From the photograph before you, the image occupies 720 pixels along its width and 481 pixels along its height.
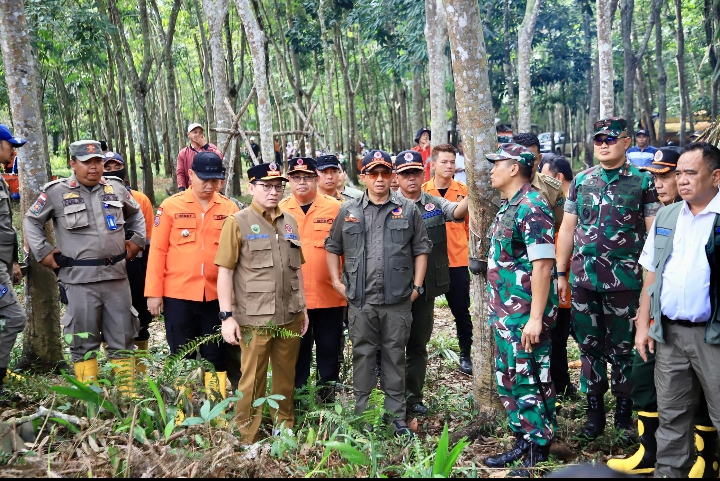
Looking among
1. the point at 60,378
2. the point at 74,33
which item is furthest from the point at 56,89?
the point at 60,378

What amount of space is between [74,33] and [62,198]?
31.4 ft

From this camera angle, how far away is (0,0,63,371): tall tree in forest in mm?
5488

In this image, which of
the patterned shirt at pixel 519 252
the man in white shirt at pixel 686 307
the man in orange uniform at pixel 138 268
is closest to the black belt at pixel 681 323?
the man in white shirt at pixel 686 307

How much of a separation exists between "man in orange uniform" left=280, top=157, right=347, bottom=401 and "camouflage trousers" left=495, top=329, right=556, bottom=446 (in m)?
1.65

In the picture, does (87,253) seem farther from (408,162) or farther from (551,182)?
(551,182)

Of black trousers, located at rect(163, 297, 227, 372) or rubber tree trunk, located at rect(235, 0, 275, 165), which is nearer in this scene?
black trousers, located at rect(163, 297, 227, 372)

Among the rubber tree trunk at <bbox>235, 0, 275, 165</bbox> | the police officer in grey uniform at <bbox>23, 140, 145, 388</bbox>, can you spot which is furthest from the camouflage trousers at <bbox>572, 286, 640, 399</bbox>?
the rubber tree trunk at <bbox>235, 0, 275, 165</bbox>

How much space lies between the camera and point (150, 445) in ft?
10.6

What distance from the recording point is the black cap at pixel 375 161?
4602 mm

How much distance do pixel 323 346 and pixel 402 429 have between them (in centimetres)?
106

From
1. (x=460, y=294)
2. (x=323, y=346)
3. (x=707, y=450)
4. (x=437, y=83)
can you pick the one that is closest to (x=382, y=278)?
(x=323, y=346)

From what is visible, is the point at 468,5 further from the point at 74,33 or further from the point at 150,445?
the point at 74,33

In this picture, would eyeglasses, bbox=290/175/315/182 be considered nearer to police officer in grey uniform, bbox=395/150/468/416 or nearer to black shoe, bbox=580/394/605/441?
police officer in grey uniform, bbox=395/150/468/416

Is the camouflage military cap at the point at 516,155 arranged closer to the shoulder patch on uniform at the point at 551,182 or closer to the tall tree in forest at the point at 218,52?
the shoulder patch on uniform at the point at 551,182
